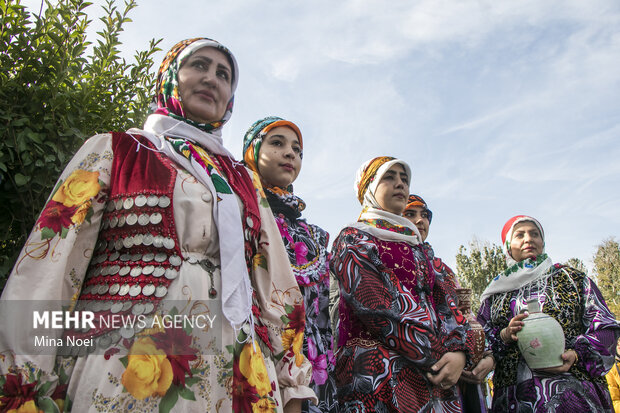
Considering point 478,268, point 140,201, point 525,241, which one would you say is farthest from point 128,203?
point 478,268

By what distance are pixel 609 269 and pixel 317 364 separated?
23.0m

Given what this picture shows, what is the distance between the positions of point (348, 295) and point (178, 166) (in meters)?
1.54

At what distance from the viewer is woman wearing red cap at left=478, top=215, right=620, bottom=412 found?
3471 millimetres

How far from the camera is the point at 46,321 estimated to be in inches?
46.3

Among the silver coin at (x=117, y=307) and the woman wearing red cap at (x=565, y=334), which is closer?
the silver coin at (x=117, y=307)

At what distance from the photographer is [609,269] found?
20.8 meters

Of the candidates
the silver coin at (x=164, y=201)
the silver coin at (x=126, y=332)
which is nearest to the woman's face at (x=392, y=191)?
the silver coin at (x=164, y=201)

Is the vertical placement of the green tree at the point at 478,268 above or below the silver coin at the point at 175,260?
above

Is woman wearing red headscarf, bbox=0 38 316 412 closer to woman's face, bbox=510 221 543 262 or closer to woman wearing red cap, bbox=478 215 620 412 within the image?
woman wearing red cap, bbox=478 215 620 412

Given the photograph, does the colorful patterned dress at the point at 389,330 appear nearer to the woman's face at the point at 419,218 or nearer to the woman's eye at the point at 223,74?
the woman's eye at the point at 223,74

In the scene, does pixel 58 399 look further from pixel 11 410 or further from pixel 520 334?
pixel 520 334

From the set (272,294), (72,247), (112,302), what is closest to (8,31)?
(72,247)

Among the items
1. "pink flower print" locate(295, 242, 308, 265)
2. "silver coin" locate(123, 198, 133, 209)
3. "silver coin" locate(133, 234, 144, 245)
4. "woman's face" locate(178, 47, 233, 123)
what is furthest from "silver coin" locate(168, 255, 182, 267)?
"pink flower print" locate(295, 242, 308, 265)

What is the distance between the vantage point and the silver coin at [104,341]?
4.00 feet
